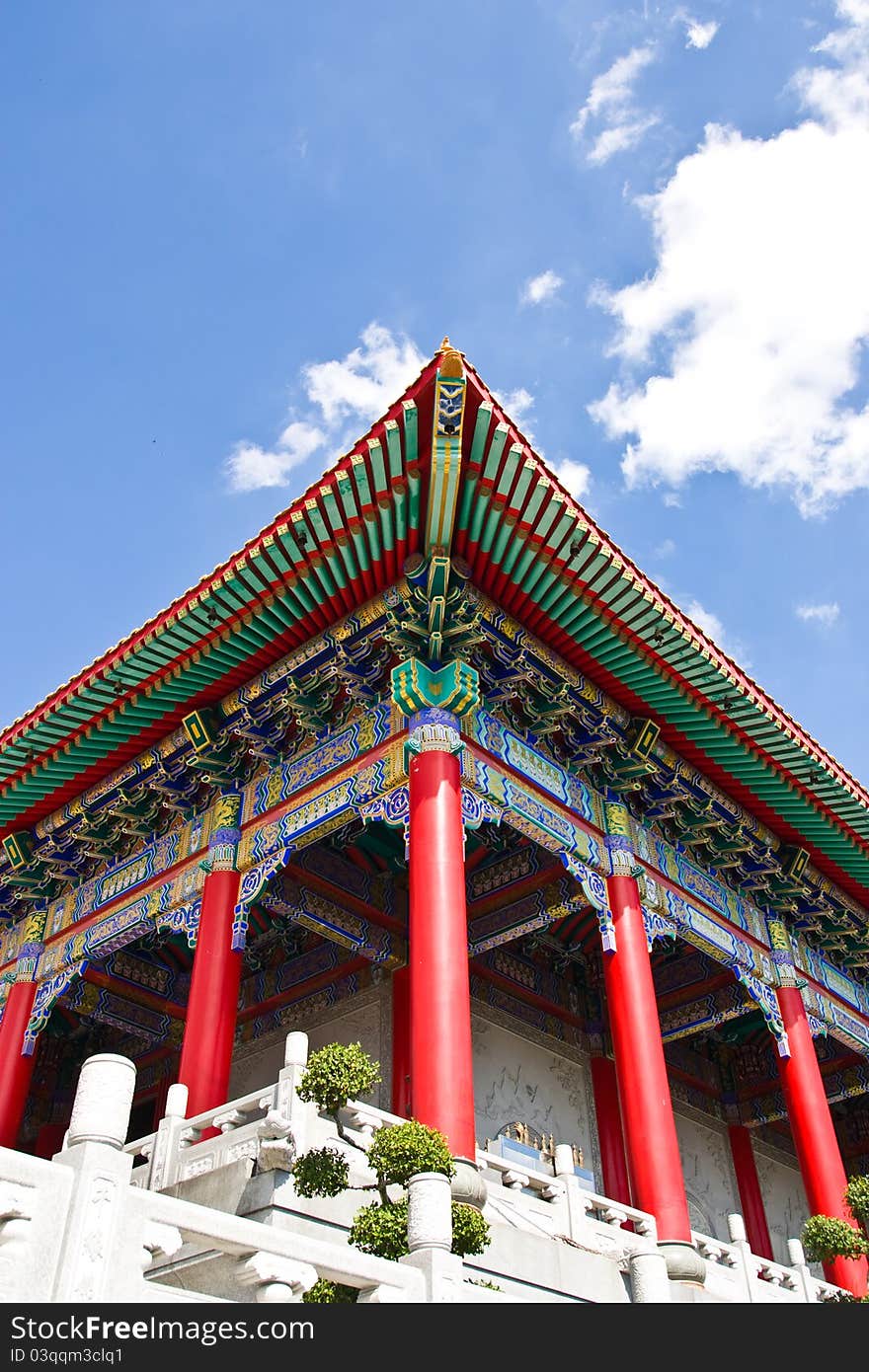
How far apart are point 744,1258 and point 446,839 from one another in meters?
4.90

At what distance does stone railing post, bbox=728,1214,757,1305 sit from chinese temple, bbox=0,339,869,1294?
26.5 inches

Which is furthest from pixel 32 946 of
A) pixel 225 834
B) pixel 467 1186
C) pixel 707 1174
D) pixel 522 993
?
pixel 707 1174

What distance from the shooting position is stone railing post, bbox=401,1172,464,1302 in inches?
207

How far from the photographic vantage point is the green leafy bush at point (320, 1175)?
688cm

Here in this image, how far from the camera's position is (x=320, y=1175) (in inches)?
271

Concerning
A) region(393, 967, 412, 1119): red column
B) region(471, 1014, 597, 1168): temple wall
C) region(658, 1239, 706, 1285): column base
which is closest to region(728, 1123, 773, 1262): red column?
region(471, 1014, 597, 1168): temple wall

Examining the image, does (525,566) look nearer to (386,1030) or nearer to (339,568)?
(339,568)

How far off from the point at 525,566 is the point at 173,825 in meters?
5.35

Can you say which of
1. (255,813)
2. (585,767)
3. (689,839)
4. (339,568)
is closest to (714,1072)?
(689,839)

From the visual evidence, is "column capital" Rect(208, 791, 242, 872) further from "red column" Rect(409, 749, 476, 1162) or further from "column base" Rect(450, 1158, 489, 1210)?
"column base" Rect(450, 1158, 489, 1210)

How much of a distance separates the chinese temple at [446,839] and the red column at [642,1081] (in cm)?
3

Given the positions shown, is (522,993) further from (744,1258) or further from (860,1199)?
(860,1199)

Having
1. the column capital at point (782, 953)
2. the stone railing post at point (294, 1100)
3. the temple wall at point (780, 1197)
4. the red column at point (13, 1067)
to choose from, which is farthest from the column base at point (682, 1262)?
the temple wall at point (780, 1197)

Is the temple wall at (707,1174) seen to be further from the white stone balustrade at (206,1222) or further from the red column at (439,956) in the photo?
the red column at (439,956)
